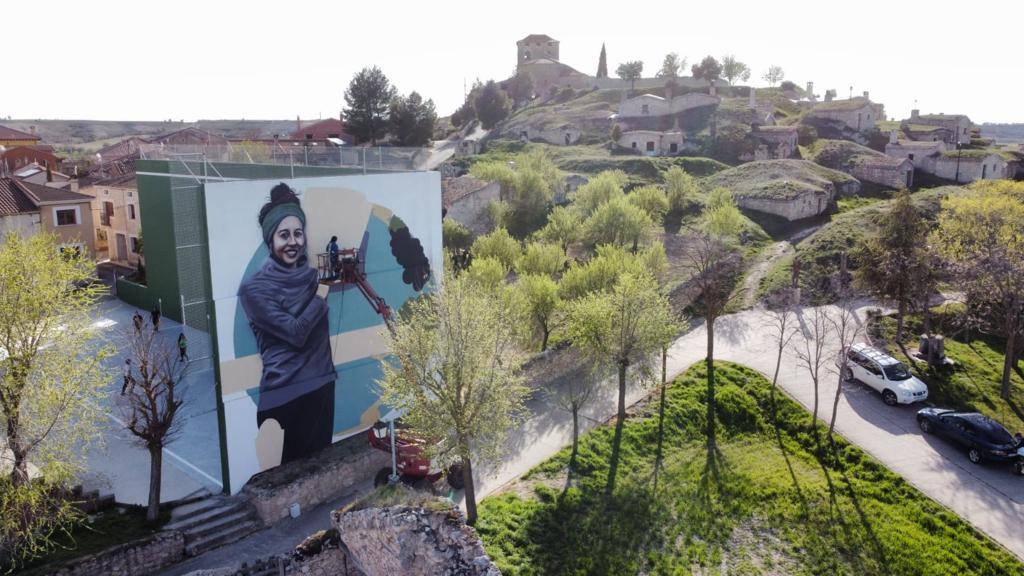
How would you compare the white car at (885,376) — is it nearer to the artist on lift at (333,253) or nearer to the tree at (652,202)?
the artist on lift at (333,253)

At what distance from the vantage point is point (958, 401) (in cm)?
2378

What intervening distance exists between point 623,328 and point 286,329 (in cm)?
1062

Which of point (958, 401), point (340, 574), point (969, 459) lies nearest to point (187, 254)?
point (340, 574)

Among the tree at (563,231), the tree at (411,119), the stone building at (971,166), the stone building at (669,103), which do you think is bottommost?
the tree at (563,231)

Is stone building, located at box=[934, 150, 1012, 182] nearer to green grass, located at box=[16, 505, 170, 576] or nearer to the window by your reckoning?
green grass, located at box=[16, 505, 170, 576]

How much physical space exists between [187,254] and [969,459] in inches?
936

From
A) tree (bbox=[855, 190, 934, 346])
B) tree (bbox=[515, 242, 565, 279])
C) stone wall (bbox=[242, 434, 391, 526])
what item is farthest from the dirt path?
stone wall (bbox=[242, 434, 391, 526])

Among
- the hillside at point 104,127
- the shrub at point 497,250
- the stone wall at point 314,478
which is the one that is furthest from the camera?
the hillside at point 104,127

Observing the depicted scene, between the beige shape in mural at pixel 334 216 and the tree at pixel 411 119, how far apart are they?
1718 inches

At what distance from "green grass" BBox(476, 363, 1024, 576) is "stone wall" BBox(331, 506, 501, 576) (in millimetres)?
2500

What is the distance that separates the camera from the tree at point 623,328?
71.9 ft

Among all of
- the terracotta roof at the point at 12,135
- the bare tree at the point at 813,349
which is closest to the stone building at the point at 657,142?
the bare tree at the point at 813,349

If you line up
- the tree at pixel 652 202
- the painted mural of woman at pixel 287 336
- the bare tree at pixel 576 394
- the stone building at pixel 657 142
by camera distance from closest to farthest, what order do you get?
the painted mural of woman at pixel 287 336 → the bare tree at pixel 576 394 → the tree at pixel 652 202 → the stone building at pixel 657 142

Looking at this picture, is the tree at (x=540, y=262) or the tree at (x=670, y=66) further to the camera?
the tree at (x=670, y=66)
